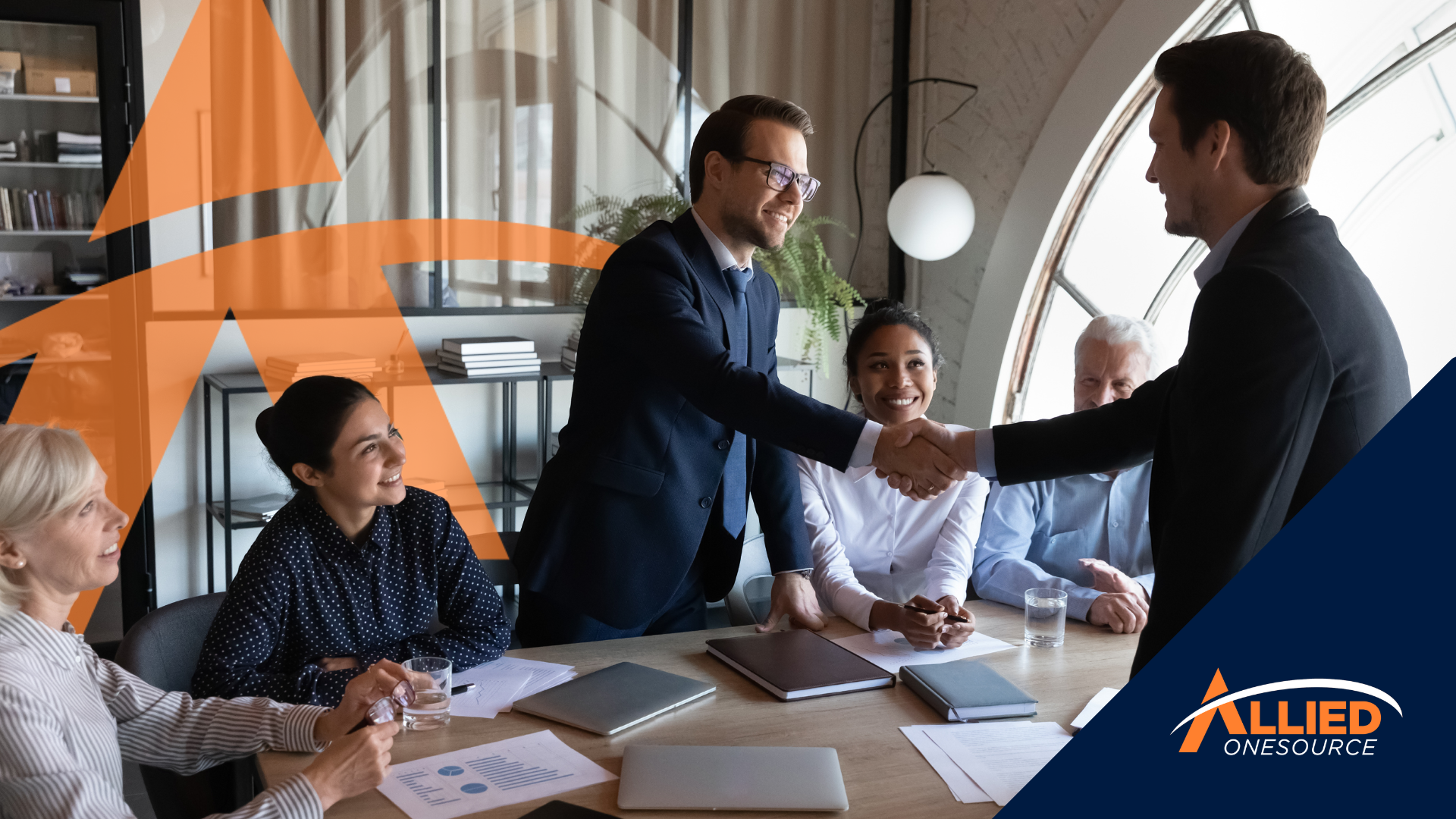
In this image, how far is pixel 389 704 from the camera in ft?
4.94

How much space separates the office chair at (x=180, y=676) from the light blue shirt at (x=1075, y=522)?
1508 mm

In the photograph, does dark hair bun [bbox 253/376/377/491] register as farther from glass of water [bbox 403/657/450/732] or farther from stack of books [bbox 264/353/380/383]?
stack of books [bbox 264/353/380/383]

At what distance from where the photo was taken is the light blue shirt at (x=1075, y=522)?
2428mm

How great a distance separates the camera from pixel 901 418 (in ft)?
8.07

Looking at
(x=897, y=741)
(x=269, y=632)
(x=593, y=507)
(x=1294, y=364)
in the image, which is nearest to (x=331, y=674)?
(x=269, y=632)

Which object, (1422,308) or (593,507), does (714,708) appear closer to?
(593,507)

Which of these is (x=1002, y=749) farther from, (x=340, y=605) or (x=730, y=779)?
(x=340, y=605)

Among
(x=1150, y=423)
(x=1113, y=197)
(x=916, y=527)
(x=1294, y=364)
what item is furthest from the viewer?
(x=1113, y=197)

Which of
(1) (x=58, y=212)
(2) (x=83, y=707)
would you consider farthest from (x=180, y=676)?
(1) (x=58, y=212)

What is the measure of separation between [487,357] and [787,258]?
1.23 meters

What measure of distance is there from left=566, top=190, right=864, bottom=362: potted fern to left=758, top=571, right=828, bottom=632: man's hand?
2.34m

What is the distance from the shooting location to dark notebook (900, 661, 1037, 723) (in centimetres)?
158

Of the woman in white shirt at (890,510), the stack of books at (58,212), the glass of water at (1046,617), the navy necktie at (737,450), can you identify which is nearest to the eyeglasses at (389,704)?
the navy necktie at (737,450)

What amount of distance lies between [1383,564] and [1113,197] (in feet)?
9.19
